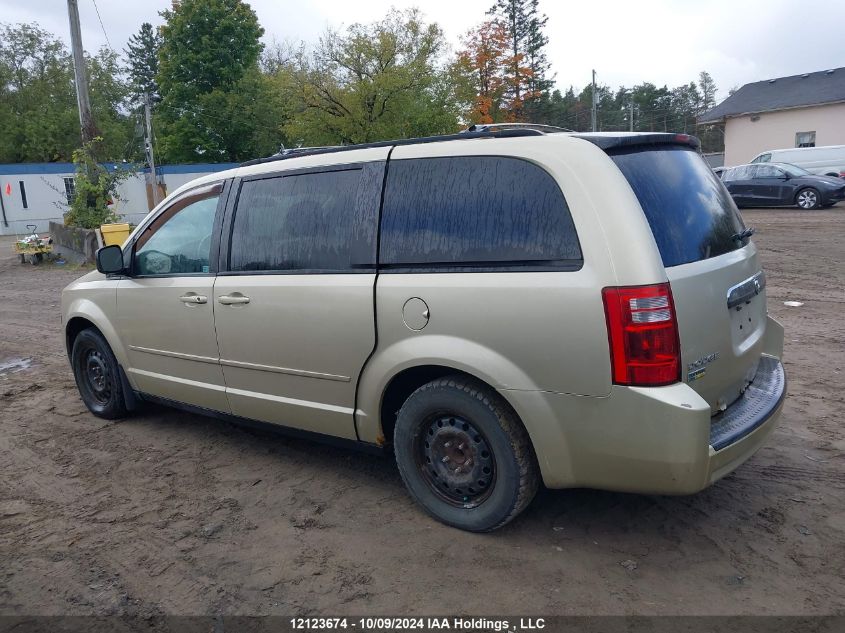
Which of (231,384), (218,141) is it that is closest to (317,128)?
(218,141)

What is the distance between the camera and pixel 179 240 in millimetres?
4637

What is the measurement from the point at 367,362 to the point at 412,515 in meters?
0.87

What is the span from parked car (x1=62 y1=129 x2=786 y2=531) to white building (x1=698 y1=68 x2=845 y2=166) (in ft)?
117

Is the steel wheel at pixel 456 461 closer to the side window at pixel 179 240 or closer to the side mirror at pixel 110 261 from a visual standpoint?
the side window at pixel 179 240

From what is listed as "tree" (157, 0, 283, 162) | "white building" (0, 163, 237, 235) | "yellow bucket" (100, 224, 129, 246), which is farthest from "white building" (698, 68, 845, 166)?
"white building" (0, 163, 237, 235)

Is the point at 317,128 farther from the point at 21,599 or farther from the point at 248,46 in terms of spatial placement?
the point at 21,599

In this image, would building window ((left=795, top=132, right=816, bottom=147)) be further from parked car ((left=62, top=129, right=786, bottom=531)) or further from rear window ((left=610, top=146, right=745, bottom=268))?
rear window ((left=610, top=146, right=745, bottom=268))

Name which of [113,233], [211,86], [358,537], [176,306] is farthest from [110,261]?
[211,86]

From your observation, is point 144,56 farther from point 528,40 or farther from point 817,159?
point 817,159

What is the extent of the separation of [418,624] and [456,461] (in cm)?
87

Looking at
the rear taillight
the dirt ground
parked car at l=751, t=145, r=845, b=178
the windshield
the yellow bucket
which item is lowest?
the dirt ground

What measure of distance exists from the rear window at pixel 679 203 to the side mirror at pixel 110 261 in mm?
3511

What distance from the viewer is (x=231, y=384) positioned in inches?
167

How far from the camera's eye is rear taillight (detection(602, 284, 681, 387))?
2742 millimetres
